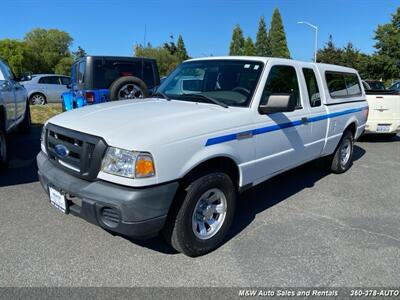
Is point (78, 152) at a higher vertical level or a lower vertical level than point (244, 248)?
higher

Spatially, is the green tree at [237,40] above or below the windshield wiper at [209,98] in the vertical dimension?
above

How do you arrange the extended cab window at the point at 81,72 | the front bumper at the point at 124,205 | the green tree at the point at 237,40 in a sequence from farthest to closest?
the green tree at the point at 237,40, the extended cab window at the point at 81,72, the front bumper at the point at 124,205

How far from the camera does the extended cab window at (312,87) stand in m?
4.91

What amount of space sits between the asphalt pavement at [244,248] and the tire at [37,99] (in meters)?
12.9

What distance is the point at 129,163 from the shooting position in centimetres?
281

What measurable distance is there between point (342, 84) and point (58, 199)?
4.83 m

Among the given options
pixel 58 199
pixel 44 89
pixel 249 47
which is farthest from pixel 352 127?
pixel 249 47

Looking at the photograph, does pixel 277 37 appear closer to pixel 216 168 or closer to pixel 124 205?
pixel 216 168

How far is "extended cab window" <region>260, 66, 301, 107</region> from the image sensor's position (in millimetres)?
4039

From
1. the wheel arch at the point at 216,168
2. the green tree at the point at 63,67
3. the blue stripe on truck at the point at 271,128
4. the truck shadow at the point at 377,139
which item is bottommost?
the truck shadow at the point at 377,139

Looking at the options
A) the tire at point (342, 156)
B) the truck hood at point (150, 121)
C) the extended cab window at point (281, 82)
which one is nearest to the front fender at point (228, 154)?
the truck hood at point (150, 121)

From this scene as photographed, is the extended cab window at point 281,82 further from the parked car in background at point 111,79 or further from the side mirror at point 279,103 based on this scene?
the parked car in background at point 111,79

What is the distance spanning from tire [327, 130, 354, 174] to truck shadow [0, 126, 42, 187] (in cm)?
484

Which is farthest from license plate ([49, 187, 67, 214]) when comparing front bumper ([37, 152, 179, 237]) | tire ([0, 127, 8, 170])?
tire ([0, 127, 8, 170])
